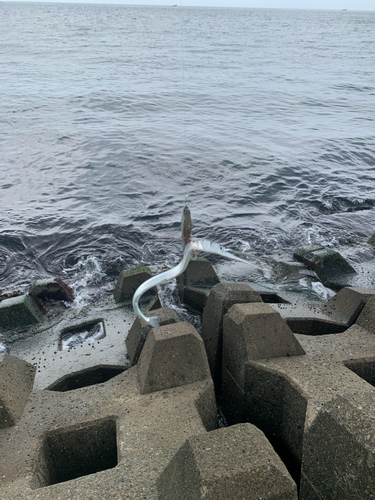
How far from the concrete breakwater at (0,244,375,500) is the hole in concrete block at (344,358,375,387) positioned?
0.03 feet

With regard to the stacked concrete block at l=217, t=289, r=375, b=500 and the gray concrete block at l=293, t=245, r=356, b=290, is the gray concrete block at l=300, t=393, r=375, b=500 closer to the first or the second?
the stacked concrete block at l=217, t=289, r=375, b=500

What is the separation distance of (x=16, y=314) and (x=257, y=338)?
330 centimetres

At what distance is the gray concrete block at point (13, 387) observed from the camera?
328cm

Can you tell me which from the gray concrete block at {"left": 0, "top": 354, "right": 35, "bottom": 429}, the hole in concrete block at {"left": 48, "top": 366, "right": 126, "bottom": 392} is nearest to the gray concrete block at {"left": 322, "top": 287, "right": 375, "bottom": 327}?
the hole in concrete block at {"left": 48, "top": 366, "right": 126, "bottom": 392}

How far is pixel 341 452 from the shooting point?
2379 mm

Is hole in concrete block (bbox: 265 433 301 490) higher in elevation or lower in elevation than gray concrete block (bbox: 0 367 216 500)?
lower

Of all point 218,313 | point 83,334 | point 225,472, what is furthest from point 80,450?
point 83,334

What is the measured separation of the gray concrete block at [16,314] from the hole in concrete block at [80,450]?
99.1 inches

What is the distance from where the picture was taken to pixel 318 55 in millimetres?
48750

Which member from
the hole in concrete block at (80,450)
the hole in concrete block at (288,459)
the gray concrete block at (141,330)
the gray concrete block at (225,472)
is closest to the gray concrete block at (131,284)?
the gray concrete block at (141,330)

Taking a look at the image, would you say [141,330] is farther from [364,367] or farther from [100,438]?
[364,367]

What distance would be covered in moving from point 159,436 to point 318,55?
54.0 m

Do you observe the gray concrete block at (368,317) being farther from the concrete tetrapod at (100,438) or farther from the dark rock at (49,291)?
the dark rock at (49,291)

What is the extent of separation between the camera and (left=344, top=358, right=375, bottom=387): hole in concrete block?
12.4 feet
